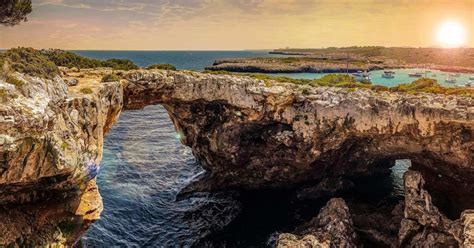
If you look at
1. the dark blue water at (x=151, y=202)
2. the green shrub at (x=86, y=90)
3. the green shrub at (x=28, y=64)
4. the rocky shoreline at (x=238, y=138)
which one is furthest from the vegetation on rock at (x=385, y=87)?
the green shrub at (x=28, y=64)

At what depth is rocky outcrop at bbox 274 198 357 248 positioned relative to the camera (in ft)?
70.7

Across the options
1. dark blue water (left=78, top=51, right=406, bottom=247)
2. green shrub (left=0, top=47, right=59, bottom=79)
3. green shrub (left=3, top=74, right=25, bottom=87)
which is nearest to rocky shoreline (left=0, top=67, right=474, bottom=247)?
green shrub (left=3, top=74, right=25, bottom=87)

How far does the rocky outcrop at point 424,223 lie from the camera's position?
803 inches

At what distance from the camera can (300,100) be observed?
→ 27.8 meters

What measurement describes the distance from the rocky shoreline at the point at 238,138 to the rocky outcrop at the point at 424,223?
0.08 metres

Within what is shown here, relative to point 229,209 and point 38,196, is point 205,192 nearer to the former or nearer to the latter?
point 229,209

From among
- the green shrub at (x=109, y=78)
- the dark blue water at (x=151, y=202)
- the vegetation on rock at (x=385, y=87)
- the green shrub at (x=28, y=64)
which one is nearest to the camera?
the green shrub at (x=28, y=64)

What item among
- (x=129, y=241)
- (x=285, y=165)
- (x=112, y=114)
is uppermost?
(x=112, y=114)

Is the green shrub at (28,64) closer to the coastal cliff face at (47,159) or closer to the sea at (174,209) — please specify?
the coastal cliff face at (47,159)

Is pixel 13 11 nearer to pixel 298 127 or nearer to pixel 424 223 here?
pixel 298 127

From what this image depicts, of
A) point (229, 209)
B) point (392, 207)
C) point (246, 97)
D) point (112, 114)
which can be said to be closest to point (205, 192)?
point (229, 209)

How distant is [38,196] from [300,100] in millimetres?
19204

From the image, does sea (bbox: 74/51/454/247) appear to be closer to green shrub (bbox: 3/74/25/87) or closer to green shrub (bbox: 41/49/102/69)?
green shrub (bbox: 41/49/102/69)

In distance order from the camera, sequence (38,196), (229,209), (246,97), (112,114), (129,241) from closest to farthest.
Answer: (38,196)
(112,114)
(129,241)
(246,97)
(229,209)
